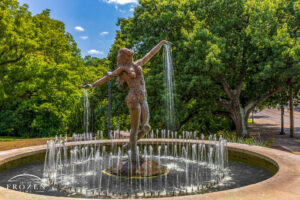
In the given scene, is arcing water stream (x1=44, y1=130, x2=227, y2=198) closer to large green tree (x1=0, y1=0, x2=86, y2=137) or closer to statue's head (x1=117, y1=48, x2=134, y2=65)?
statue's head (x1=117, y1=48, x2=134, y2=65)

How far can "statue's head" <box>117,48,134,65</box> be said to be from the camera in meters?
6.53

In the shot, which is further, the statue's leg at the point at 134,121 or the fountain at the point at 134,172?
the statue's leg at the point at 134,121

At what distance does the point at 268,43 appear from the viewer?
14.3 m

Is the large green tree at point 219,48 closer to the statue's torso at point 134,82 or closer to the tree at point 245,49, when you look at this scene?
the tree at point 245,49

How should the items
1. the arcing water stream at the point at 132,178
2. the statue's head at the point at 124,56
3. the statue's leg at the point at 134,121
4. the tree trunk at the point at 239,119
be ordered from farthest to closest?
the tree trunk at the point at 239,119
the statue's leg at the point at 134,121
the statue's head at the point at 124,56
the arcing water stream at the point at 132,178

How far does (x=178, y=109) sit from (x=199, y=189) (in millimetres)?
10754

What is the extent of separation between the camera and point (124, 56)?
6562mm

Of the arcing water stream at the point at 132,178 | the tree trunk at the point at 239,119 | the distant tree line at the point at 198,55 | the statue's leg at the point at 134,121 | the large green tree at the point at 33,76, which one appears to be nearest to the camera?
the arcing water stream at the point at 132,178

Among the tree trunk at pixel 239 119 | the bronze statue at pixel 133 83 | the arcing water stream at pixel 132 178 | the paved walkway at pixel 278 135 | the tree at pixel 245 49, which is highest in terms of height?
the tree at pixel 245 49

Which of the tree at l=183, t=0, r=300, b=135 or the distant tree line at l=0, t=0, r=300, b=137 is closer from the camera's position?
the tree at l=183, t=0, r=300, b=135

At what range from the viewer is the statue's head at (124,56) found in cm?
653

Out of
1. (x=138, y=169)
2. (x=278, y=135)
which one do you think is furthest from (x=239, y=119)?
(x=138, y=169)

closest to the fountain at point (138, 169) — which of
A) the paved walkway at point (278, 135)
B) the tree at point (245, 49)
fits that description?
the paved walkway at point (278, 135)

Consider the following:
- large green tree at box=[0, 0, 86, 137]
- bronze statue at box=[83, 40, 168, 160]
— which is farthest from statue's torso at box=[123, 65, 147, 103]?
large green tree at box=[0, 0, 86, 137]
